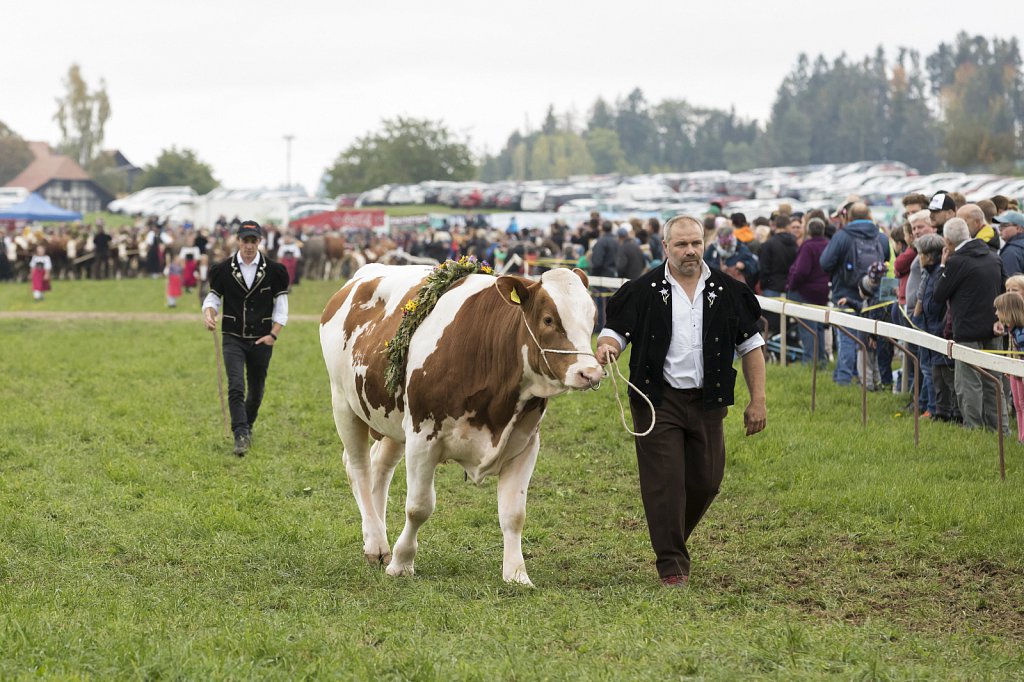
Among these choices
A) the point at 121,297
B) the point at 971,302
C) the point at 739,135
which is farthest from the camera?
the point at 739,135

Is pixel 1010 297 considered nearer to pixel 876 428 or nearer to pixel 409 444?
pixel 876 428

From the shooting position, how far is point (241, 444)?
38.6 feet

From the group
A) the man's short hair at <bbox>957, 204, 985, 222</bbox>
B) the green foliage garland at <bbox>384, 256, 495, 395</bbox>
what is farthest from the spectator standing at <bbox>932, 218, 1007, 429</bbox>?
the green foliage garland at <bbox>384, 256, 495, 395</bbox>

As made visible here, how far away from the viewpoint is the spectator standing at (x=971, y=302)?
35.4 feet

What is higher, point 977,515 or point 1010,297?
point 1010,297

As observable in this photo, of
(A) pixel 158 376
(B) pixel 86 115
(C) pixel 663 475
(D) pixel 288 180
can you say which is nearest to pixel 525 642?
(C) pixel 663 475

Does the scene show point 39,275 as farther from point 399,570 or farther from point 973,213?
point 399,570

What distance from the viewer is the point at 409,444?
24.7 ft

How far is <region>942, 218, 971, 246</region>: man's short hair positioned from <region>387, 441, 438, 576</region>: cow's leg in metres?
5.76

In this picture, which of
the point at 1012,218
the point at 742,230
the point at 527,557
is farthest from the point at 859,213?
the point at 527,557

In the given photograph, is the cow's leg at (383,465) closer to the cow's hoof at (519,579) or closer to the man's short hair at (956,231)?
the cow's hoof at (519,579)

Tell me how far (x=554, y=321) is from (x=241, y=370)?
5.61 meters

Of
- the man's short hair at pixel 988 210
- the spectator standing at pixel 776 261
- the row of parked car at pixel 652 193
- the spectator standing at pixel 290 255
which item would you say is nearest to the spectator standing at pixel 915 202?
the man's short hair at pixel 988 210

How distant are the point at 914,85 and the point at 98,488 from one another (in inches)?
6519
